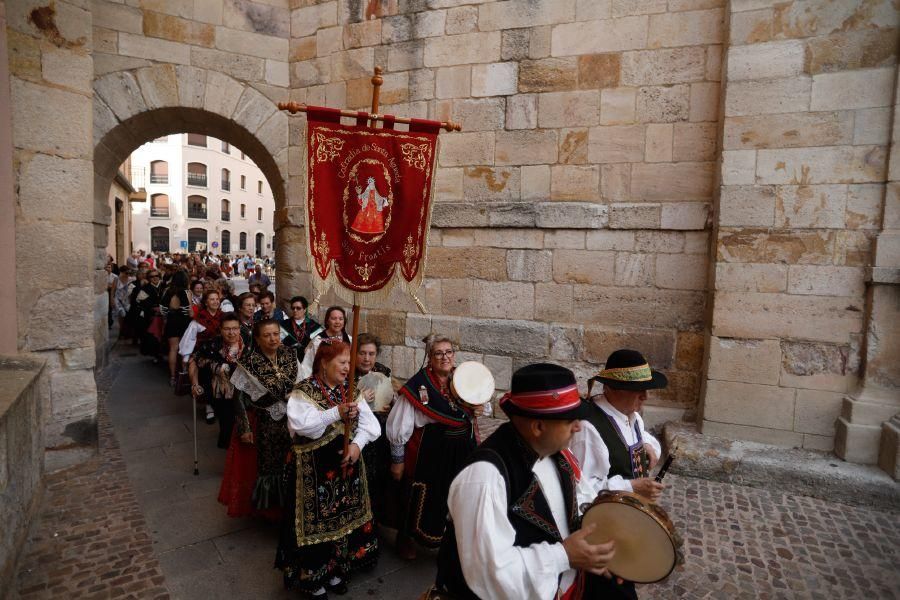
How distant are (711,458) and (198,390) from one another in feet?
16.2

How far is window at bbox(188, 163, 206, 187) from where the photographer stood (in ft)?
128

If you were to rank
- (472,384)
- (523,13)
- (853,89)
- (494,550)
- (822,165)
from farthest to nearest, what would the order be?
(523,13) → (822,165) → (853,89) → (472,384) → (494,550)

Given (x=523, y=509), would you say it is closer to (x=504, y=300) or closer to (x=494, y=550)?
(x=494, y=550)

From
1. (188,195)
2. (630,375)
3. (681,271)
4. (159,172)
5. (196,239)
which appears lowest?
(630,375)

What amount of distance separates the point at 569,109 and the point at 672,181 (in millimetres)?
1419

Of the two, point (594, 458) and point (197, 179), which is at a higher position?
point (197, 179)

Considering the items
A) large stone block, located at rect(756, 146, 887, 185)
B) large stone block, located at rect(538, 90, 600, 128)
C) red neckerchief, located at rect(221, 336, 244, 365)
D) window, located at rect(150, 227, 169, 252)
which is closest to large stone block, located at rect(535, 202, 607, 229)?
large stone block, located at rect(538, 90, 600, 128)

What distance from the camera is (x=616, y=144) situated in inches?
231

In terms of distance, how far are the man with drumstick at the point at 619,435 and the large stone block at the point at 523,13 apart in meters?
4.73

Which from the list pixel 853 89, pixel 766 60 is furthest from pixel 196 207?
pixel 853 89

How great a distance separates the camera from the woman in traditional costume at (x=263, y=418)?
3.80 metres

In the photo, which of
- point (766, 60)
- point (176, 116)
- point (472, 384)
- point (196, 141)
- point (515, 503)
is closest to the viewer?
point (515, 503)

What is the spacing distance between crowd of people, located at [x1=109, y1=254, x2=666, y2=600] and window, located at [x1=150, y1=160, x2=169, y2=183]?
3932 centimetres

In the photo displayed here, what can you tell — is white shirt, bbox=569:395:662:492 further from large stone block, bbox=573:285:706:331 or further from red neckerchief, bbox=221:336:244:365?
red neckerchief, bbox=221:336:244:365
